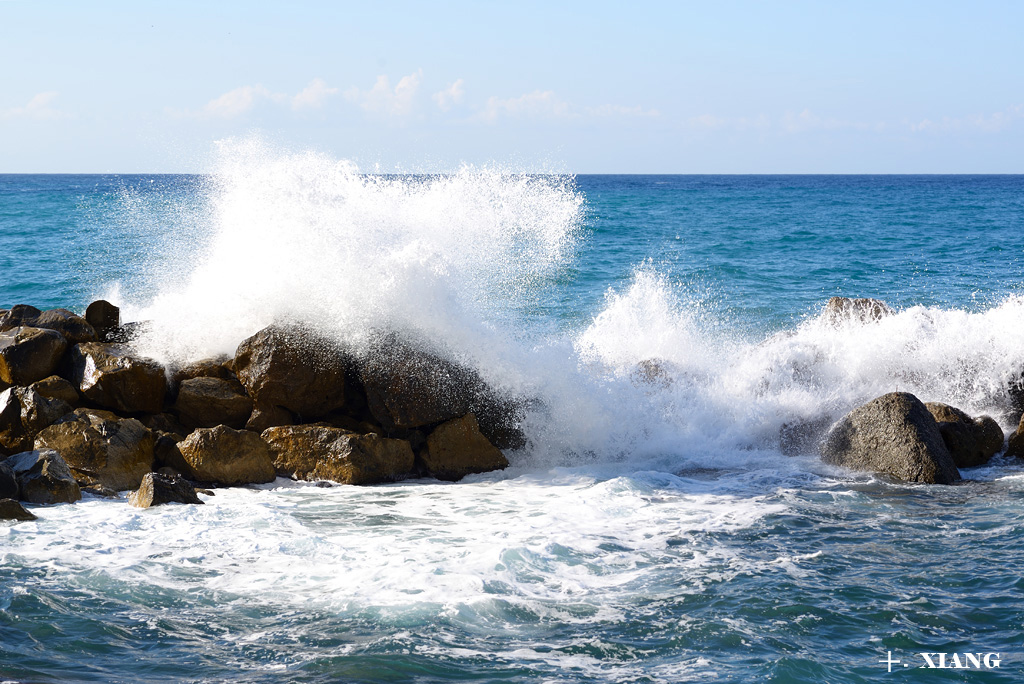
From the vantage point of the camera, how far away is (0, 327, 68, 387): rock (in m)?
7.86

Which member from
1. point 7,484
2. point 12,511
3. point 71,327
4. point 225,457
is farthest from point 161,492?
point 71,327

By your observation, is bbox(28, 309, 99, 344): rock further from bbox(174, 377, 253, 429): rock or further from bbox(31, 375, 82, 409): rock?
bbox(174, 377, 253, 429): rock

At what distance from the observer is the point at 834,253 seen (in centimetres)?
2380

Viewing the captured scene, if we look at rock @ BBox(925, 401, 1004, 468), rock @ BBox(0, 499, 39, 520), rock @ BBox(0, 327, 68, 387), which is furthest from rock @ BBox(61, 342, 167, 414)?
rock @ BBox(925, 401, 1004, 468)

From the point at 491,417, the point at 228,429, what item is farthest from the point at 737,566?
the point at 228,429

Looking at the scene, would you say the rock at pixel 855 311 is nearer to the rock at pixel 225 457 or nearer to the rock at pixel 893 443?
the rock at pixel 893 443

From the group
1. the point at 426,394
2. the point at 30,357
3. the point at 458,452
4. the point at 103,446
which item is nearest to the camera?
the point at 103,446

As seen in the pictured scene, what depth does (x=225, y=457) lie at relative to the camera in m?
6.99

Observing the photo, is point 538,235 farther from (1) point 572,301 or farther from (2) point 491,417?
(1) point 572,301

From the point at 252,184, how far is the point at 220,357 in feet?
7.53

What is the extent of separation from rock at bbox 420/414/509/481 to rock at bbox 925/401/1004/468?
3.93m

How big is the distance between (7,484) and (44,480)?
233mm

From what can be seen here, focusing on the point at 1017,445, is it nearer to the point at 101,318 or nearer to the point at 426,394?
the point at 426,394

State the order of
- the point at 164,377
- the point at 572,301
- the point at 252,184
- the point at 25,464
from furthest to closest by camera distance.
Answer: the point at 572,301 → the point at 252,184 → the point at 164,377 → the point at 25,464
